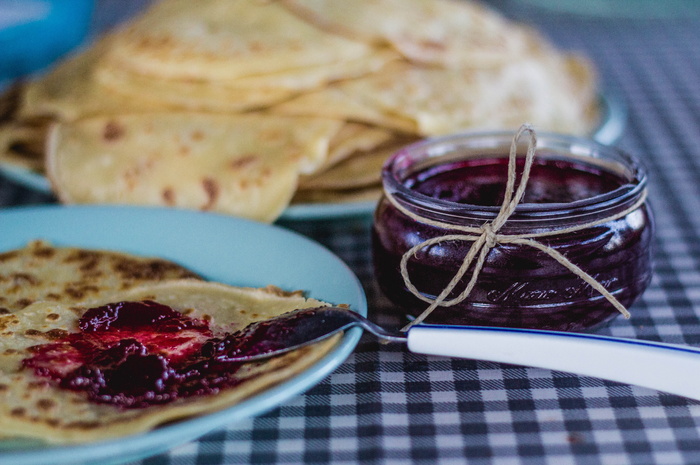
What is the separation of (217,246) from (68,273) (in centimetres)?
28

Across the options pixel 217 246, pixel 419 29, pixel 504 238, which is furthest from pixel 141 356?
pixel 419 29

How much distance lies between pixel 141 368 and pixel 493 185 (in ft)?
2.11

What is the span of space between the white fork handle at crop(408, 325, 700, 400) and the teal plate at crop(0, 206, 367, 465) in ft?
0.42

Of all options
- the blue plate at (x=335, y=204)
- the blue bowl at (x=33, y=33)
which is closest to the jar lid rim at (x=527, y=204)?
the blue plate at (x=335, y=204)

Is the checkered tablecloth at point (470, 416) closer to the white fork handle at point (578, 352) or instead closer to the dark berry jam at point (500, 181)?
the white fork handle at point (578, 352)

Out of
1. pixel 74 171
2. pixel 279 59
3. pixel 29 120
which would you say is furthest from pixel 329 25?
pixel 29 120

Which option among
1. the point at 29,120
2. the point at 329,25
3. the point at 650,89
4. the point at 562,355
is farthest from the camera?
the point at 650,89

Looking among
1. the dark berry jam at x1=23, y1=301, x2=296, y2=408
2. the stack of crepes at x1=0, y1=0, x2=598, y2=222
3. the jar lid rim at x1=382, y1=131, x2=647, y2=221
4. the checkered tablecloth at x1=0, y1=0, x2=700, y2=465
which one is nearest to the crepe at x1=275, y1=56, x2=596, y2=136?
the stack of crepes at x1=0, y1=0, x2=598, y2=222

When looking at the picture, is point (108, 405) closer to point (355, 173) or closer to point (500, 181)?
point (500, 181)

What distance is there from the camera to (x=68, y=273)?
4.44ft

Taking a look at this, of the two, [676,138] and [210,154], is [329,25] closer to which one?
[210,154]

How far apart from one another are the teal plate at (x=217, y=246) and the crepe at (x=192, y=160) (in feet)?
0.42

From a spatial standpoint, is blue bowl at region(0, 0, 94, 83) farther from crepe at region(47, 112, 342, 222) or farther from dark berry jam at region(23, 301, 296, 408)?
dark berry jam at region(23, 301, 296, 408)

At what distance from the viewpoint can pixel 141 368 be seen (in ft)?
3.31
